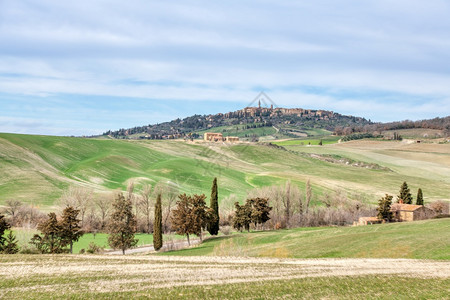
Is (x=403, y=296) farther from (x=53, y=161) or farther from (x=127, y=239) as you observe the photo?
(x=53, y=161)

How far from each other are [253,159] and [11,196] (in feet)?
363

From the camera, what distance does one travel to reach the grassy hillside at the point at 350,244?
44562 millimetres

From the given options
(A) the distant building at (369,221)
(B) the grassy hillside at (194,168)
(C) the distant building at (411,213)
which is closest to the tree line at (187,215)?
(A) the distant building at (369,221)

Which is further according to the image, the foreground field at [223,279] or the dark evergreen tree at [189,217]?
the dark evergreen tree at [189,217]

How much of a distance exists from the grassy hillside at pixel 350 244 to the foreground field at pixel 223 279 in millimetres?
5200

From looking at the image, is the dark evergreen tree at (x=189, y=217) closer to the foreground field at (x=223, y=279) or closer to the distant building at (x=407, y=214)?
the foreground field at (x=223, y=279)

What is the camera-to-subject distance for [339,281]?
30.2 m

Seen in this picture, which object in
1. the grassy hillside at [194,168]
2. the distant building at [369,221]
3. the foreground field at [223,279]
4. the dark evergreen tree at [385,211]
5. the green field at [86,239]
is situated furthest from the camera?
the grassy hillside at [194,168]

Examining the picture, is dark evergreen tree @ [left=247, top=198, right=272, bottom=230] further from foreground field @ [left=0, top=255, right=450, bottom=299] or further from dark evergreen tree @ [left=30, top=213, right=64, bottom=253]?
foreground field @ [left=0, top=255, right=450, bottom=299]

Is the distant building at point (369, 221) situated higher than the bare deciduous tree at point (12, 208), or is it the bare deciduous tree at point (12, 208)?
the bare deciduous tree at point (12, 208)

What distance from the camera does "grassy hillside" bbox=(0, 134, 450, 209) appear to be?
109188 mm

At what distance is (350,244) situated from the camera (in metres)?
49.8

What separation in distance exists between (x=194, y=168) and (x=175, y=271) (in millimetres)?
109500

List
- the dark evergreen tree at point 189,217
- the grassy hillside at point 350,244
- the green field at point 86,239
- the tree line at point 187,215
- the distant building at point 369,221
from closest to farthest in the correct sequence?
the grassy hillside at point 350,244 → the tree line at point 187,215 → the green field at point 86,239 → the dark evergreen tree at point 189,217 → the distant building at point 369,221
